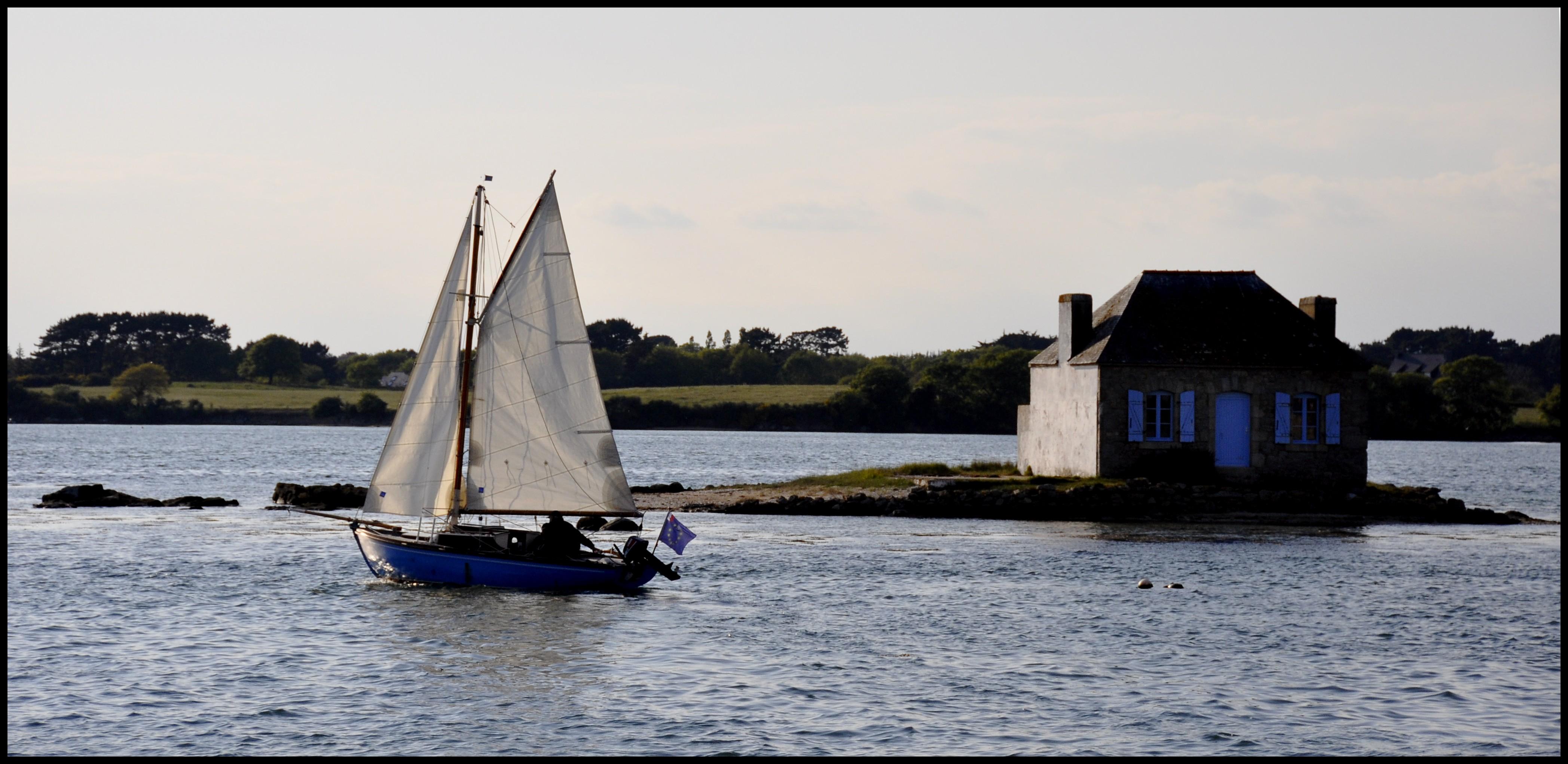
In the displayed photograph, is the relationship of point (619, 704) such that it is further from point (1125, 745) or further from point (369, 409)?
point (369, 409)

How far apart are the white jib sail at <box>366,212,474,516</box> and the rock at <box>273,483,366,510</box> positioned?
21928 mm

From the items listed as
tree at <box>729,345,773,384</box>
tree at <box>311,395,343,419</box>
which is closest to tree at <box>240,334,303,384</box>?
tree at <box>311,395,343,419</box>

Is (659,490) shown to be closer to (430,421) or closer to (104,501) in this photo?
(104,501)

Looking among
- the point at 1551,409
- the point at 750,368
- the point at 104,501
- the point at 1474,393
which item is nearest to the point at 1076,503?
the point at 104,501

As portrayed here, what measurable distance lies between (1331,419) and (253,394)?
148 metres

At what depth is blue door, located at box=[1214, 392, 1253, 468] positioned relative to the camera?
1833 inches

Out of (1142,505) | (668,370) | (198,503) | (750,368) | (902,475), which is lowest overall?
(198,503)

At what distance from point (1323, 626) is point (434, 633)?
1494 cm

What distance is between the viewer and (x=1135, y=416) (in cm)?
4656

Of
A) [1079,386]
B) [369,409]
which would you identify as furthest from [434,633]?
[369,409]

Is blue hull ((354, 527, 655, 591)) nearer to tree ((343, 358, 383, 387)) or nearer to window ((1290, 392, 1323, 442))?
window ((1290, 392, 1323, 442))

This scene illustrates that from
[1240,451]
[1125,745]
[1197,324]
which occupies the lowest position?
[1125,745]

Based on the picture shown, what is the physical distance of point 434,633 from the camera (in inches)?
922

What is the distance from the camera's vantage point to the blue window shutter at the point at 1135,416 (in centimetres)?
4647
